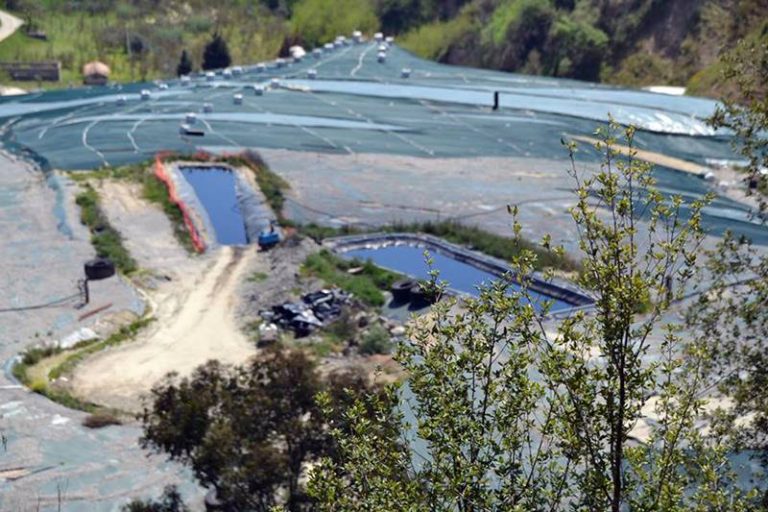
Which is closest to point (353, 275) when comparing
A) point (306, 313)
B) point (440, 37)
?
point (306, 313)

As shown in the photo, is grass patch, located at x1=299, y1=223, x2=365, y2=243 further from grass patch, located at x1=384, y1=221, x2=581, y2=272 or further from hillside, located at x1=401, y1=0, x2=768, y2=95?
hillside, located at x1=401, y1=0, x2=768, y2=95

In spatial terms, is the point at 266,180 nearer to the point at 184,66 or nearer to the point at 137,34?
the point at 184,66

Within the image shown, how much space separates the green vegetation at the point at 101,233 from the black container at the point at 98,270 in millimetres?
585

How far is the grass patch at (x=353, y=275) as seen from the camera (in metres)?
22.1

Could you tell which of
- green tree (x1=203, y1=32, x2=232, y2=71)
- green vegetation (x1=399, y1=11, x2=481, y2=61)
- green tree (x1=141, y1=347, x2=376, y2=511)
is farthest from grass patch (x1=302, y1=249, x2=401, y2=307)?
green vegetation (x1=399, y1=11, x2=481, y2=61)

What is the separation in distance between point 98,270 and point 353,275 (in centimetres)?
539

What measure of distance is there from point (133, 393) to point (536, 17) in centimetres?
4007

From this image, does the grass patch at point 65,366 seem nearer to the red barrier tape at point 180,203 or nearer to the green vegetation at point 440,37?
the red barrier tape at point 180,203

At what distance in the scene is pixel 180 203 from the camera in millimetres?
28906

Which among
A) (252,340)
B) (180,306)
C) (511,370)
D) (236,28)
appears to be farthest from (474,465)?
(236,28)

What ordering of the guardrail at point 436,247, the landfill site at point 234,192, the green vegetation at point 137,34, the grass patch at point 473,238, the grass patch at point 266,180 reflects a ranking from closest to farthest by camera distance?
the landfill site at point 234,192
the guardrail at point 436,247
the grass patch at point 473,238
the grass patch at point 266,180
the green vegetation at point 137,34

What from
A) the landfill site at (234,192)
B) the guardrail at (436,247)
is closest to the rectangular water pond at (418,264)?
the guardrail at (436,247)

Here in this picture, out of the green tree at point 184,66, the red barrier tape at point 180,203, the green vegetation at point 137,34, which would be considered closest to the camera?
the red barrier tape at point 180,203

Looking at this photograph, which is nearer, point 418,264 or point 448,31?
point 418,264
